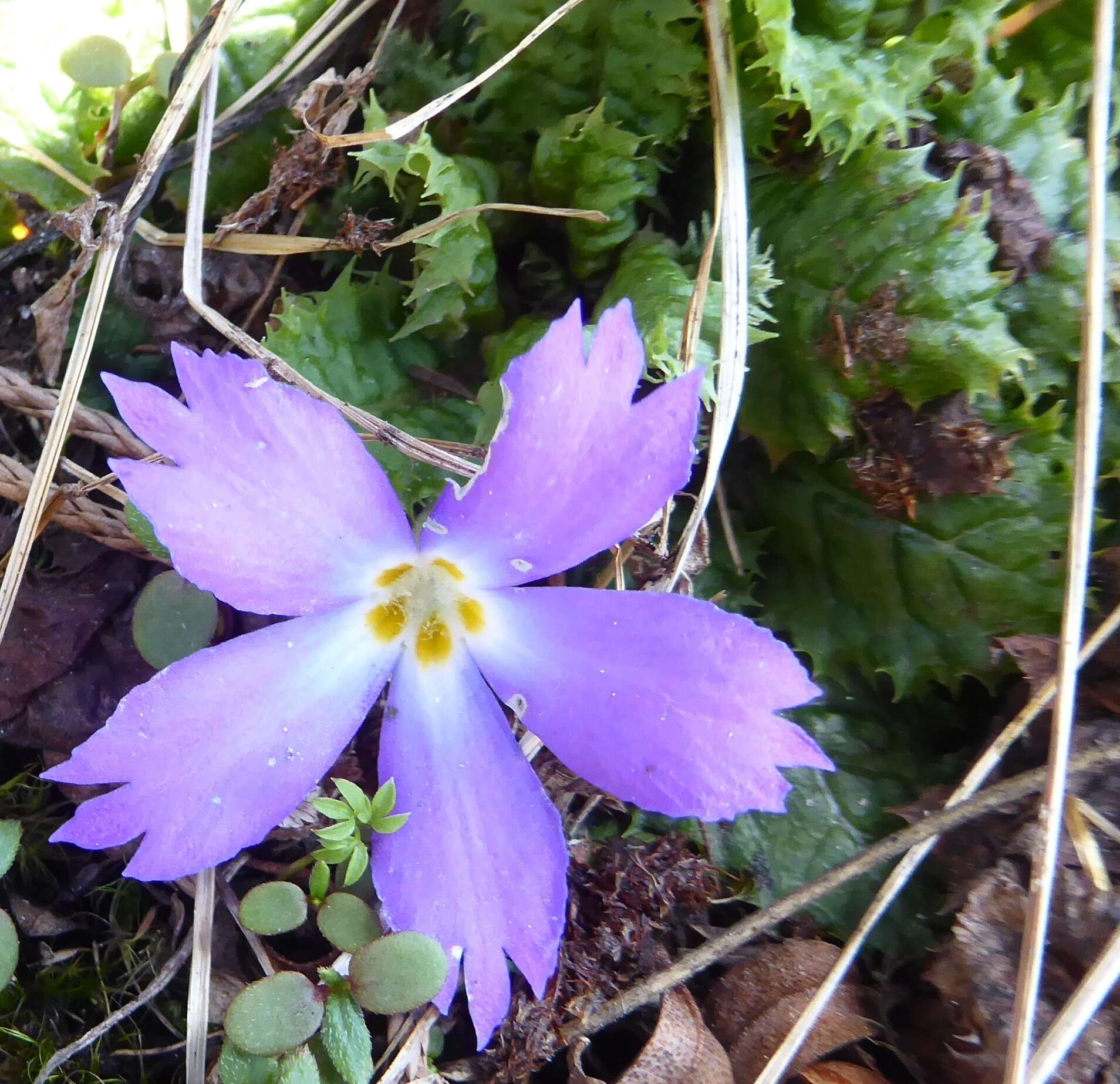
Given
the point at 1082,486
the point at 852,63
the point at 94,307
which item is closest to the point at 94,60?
the point at 94,307

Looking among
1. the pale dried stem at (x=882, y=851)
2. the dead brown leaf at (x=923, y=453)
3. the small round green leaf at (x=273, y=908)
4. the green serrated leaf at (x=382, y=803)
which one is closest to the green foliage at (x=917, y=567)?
the dead brown leaf at (x=923, y=453)

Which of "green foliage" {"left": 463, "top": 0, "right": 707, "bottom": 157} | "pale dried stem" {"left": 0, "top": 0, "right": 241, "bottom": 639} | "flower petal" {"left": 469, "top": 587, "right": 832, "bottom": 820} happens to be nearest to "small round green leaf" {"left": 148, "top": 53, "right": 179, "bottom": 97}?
"pale dried stem" {"left": 0, "top": 0, "right": 241, "bottom": 639}

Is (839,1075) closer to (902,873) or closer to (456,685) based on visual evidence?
(902,873)

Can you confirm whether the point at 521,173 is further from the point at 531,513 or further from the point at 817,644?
the point at 817,644

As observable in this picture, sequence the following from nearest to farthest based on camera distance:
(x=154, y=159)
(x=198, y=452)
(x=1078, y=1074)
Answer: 1. (x=198, y=452)
2. (x=1078, y=1074)
3. (x=154, y=159)

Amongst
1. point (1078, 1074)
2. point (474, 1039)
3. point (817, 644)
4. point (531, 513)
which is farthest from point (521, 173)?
point (1078, 1074)

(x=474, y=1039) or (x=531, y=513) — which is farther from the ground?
(x=531, y=513)

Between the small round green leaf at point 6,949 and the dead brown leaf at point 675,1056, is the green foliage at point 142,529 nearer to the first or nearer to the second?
the small round green leaf at point 6,949

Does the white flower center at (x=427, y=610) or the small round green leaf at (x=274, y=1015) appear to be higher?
the white flower center at (x=427, y=610)
